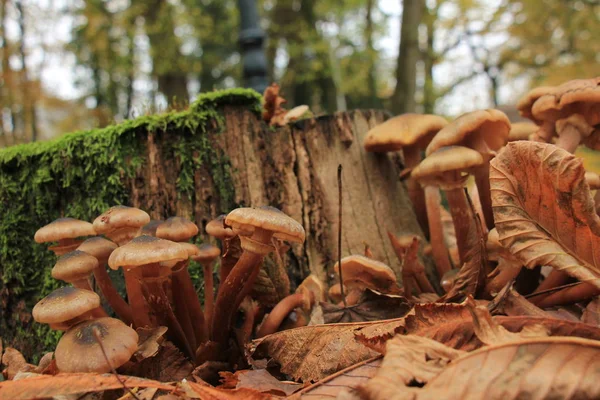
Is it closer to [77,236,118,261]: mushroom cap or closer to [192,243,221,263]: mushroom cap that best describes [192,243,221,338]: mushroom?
[192,243,221,263]: mushroom cap

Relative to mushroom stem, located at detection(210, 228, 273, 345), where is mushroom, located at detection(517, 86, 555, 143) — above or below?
above

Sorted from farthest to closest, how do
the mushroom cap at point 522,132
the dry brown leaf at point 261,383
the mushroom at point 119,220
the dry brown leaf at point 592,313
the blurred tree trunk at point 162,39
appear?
the blurred tree trunk at point 162,39 < the mushroom cap at point 522,132 < the mushroom at point 119,220 < the dry brown leaf at point 592,313 < the dry brown leaf at point 261,383

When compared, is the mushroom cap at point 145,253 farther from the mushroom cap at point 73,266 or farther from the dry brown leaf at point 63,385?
the dry brown leaf at point 63,385

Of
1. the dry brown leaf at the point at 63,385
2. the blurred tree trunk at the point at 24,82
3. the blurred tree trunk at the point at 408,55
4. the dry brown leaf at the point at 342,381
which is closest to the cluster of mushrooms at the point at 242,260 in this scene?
the dry brown leaf at the point at 63,385

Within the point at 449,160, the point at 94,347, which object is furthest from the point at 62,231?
the point at 449,160

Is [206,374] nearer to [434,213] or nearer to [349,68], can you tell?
[434,213]

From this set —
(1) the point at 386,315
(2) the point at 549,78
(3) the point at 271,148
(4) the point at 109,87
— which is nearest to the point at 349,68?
(2) the point at 549,78

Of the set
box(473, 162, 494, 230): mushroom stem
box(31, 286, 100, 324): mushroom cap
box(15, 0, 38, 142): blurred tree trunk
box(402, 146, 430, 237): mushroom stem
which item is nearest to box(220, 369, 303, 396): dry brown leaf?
box(31, 286, 100, 324): mushroom cap
